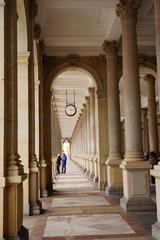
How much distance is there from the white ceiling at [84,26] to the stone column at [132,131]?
4.28ft

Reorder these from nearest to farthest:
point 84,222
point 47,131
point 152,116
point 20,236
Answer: point 20,236
point 84,222
point 47,131
point 152,116

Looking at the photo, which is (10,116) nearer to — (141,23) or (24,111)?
(24,111)

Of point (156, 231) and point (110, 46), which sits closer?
point (156, 231)

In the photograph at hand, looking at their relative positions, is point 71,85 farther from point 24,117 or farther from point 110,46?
point 24,117

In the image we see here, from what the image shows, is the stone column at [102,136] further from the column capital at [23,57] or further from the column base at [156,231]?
the column base at [156,231]

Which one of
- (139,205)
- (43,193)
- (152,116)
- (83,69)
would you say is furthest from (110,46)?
(139,205)

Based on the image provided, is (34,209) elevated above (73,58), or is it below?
below

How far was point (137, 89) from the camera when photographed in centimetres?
1053

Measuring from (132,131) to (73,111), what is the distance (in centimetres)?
1058

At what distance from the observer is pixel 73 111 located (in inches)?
818

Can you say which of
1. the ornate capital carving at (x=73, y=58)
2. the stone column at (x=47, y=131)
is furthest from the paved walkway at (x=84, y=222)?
the ornate capital carving at (x=73, y=58)

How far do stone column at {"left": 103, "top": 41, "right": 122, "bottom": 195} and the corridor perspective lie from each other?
41 mm

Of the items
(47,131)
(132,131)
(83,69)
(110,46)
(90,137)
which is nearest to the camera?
(132,131)

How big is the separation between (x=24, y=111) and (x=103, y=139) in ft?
26.1
